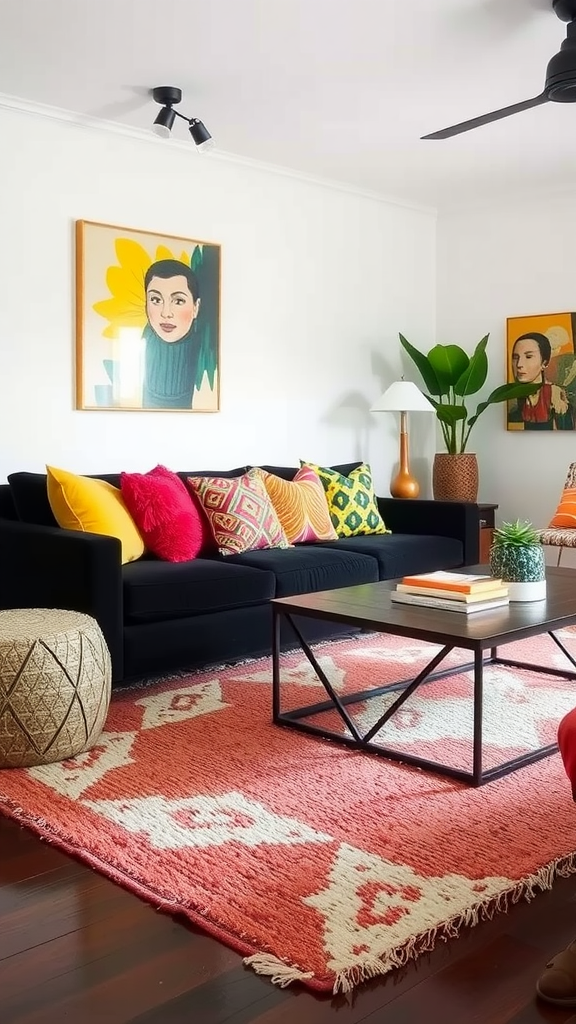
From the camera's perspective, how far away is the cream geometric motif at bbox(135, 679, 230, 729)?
10.4 feet

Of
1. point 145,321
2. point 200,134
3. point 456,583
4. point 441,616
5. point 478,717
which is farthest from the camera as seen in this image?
point 145,321

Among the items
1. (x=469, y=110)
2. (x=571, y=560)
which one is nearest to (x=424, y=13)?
(x=469, y=110)

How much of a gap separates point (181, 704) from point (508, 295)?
12.1 feet

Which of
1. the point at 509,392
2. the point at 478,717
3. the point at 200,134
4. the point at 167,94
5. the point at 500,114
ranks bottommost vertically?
the point at 478,717

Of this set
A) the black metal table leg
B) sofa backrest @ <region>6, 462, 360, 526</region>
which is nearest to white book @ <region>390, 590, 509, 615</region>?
the black metal table leg

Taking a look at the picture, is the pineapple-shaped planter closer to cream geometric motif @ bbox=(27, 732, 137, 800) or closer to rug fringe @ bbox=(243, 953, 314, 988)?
cream geometric motif @ bbox=(27, 732, 137, 800)

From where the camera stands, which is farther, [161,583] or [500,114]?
[161,583]

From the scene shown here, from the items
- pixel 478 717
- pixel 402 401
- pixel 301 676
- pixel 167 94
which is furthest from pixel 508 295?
pixel 478 717

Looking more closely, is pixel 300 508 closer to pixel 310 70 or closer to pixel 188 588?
pixel 188 588

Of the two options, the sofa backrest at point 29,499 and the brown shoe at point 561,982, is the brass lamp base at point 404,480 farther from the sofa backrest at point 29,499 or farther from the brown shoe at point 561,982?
the brown shoe at point 561,982

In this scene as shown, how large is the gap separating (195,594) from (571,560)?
292cm

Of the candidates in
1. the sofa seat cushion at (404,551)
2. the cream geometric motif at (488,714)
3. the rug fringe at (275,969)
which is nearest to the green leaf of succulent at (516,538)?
the cream geometric motif at (488,714)

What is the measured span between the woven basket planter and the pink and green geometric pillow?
67.7 inches

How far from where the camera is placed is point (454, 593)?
293cm
